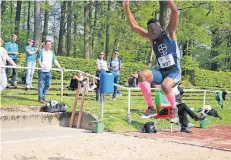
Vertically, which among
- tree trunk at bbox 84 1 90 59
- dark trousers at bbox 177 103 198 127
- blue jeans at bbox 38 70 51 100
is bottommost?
dark trousers at bbox 177 103 198 127

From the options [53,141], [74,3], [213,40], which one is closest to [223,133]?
[53,141]

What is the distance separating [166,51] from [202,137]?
5.50 meters

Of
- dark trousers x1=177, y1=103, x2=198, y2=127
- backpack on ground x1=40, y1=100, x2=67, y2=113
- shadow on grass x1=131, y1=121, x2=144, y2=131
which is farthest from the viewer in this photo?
dark trousers x1=177, y1=103, x2=198, y2=127

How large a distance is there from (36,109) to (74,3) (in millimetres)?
23717

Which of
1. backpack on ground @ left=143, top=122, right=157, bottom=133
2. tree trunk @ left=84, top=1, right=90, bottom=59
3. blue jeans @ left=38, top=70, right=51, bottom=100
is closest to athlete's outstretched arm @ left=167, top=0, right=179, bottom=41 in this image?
backpack on ground @ left=143, top=122, right=157, bottom=133

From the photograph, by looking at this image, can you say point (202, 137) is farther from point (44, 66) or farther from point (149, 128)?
point (44, 66)

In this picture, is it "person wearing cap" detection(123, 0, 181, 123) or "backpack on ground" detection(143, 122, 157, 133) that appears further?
"backpack on ground" detection(143, 122, 157, 133)

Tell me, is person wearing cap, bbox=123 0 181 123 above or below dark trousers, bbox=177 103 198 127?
above

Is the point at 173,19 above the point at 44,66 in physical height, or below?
above

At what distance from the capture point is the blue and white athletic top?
6883 mm

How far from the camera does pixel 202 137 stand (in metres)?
11.7

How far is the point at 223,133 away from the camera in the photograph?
13.0 meters

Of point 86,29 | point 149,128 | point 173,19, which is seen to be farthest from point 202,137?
point 86,29

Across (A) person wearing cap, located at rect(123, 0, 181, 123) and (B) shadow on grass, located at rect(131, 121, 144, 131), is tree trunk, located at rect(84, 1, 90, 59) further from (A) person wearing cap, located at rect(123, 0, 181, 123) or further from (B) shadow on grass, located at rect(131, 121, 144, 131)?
(A) person wearing cap, located at rect(123, 0, 181, 123)
